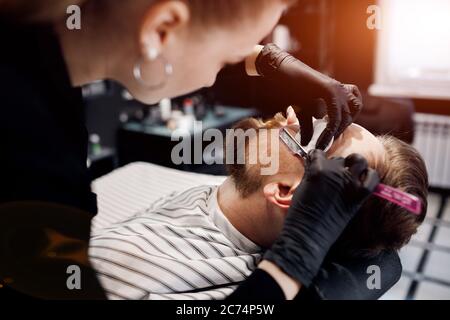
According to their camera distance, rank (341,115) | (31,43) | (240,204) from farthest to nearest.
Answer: (240,204), (341,115), (31,43)

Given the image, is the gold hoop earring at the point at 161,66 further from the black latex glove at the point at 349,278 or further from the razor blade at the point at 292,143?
the black latex glove at the point at 349,278

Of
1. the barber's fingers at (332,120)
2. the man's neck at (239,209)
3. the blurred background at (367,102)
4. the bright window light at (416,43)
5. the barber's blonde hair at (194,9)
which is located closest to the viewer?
the barber's blonde hair at (194,9)

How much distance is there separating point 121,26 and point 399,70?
174 centimetres

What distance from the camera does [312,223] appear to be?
85cm

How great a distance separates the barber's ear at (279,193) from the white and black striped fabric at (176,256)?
0.15 meters

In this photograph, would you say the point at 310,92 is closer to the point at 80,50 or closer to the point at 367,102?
the point at 80,50

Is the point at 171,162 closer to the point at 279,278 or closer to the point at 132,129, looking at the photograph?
the point at 132,129

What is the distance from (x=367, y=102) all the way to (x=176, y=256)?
6.49 feet

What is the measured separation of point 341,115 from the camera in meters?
0.98

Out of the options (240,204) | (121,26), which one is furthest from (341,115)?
(121,26)

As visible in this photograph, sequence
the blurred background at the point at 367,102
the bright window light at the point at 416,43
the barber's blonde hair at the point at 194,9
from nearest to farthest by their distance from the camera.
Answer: the barber's blonde hair at the point at 194,9
the bright window light at the point at 416,43
the blurred background at the point at 367,102

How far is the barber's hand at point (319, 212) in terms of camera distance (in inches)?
33.1

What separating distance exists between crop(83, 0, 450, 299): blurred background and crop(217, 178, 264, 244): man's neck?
0.74 m

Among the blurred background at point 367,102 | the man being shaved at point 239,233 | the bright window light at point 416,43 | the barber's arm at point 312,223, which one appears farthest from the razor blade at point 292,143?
the bright window light at point 416,43
